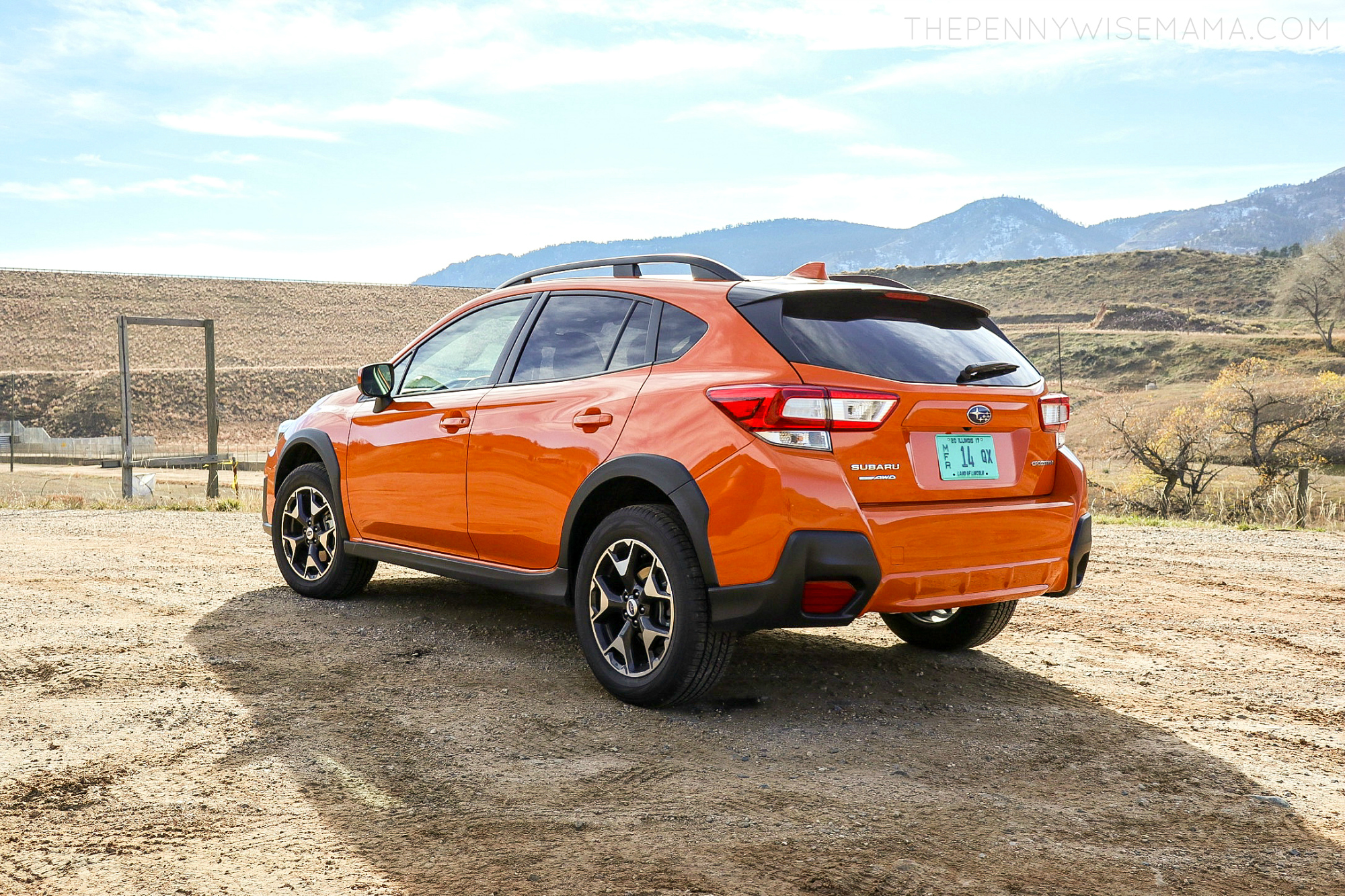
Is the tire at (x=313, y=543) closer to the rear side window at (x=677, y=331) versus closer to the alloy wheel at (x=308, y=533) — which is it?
the alloy wheel at (x=308, y=533)

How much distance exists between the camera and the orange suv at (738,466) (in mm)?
→ 3898

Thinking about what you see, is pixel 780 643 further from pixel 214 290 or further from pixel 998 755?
pixel 214 290

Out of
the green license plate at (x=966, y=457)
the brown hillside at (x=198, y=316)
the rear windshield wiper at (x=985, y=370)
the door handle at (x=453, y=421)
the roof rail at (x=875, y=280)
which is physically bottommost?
the green license plate at (x=966, y=457)

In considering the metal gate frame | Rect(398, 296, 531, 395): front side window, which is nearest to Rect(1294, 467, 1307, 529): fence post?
Rect(398, 296, 531, 395): front side window

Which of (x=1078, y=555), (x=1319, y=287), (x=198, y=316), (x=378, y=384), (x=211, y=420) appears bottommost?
(x=211, y=420)

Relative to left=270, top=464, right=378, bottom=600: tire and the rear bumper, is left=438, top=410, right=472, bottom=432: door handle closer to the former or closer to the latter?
left=270, top=464, right=378, bottom=600: tire

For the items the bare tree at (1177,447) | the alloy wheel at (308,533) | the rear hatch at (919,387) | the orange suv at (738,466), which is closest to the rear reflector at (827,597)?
the orange suv at (738,466)

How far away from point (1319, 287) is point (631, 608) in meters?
84.0

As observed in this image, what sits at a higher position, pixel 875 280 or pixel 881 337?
pixel 875 280

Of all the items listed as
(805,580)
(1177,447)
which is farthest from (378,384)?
(1177,447)

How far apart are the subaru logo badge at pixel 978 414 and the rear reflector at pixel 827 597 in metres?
0.86

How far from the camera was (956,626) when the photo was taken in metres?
5.47

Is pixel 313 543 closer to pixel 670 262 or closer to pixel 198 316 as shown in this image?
pixel 670 262

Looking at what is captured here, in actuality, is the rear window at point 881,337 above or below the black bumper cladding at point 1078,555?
above
